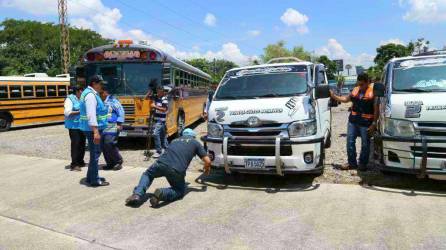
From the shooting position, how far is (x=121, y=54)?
37.6 ft

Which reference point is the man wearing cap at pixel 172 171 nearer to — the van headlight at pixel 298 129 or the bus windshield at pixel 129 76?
the van headlight at pixel 298 129

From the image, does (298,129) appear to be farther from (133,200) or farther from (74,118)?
(74,118)

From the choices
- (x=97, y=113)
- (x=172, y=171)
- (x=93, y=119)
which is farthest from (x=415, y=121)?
(x=97, y=113)

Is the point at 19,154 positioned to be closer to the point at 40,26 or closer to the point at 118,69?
the point at 118,69

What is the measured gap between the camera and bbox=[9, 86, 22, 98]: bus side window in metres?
18.0

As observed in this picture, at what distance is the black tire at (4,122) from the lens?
18.0 m

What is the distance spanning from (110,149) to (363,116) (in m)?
4.91

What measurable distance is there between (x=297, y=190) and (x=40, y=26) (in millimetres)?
56998

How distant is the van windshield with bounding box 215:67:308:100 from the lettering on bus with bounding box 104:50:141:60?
13.5ft

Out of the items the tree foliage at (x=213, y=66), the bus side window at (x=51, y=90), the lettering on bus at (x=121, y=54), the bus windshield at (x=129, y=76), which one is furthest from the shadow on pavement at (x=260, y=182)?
the tree foliage at (x=213, y=66)

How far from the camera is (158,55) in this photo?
1136 centimetres

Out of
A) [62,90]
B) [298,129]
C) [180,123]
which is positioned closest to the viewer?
[298,129]

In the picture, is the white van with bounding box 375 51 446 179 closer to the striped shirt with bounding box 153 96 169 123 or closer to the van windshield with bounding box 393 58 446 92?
the van windshield with bounding box 393 58 446 92

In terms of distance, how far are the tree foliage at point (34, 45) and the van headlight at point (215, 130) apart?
1817 inches
